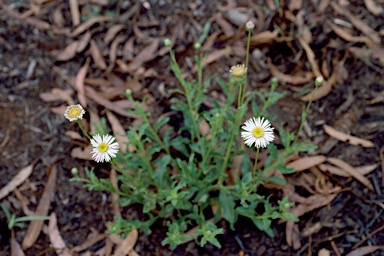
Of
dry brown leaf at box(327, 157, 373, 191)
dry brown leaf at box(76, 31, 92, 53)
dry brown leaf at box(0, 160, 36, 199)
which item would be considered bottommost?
dry brown leaf at box(327, 157, 373, 191)

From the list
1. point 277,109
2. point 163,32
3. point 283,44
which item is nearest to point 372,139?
point 277,109

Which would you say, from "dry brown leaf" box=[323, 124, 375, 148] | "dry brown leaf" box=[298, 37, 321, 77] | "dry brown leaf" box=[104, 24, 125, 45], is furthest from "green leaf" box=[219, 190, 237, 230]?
"dry brown leaf" box=[104, 24, 125, 45]

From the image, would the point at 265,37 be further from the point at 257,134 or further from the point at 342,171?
the point at 257,134

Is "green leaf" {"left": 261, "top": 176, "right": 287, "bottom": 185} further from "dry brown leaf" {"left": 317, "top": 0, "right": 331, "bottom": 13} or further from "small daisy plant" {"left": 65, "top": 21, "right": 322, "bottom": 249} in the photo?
"dry brown leaf" {"left": 317, "top": 0, "right": 331, "bottom": 13}

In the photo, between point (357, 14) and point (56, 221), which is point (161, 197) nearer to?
point (56, 221)

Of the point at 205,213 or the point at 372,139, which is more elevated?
the point at 205,213

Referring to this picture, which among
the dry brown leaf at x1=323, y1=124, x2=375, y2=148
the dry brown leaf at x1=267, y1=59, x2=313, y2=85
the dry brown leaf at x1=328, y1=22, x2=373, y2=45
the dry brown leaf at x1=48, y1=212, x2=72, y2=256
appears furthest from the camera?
the dry brown leaf at x1=328, y1=22, x2=373, y2=45

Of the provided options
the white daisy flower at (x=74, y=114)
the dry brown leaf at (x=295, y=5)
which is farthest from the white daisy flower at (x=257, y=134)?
the dry brown leaf at (x=295, y=5)

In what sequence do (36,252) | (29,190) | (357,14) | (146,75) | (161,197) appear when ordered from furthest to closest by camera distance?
(357,14) → (146,75) → (29,190) → (36,252) → (161,197)
